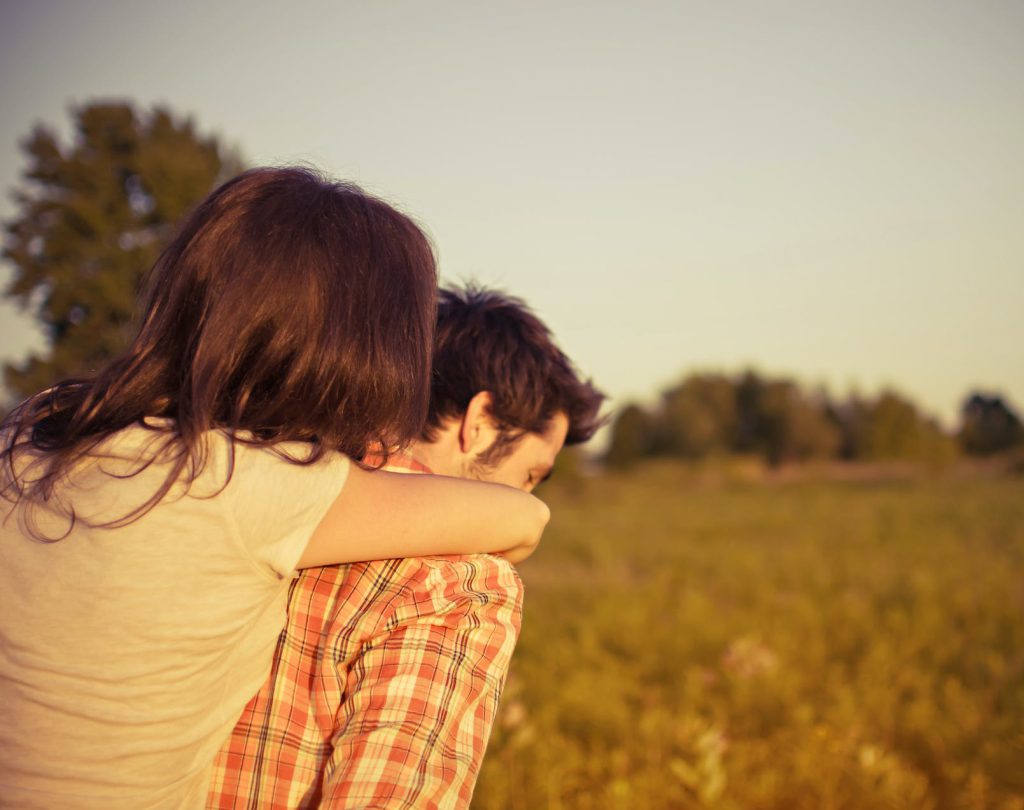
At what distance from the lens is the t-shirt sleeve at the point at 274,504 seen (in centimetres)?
110

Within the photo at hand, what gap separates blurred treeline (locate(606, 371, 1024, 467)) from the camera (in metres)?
43.0

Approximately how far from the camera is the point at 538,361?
1.99 metres

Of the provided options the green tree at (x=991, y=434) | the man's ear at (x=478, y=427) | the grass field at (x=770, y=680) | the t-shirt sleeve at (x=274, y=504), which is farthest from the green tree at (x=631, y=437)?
the t-shirt sleeve at (x=274, y=504)

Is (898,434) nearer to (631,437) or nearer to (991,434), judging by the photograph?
(991,434)

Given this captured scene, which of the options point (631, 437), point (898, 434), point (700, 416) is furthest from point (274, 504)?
point (700, 416)

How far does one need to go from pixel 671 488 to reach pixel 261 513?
31530 millimetres

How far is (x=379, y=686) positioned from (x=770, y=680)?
167 inches

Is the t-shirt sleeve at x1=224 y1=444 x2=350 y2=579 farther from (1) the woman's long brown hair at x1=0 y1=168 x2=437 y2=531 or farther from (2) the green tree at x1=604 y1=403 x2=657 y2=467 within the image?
(2) the green tree at x1=604 y1=403 x2=657 y2=467

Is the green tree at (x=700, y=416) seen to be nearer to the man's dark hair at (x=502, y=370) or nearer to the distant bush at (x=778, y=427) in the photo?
the distant bush at (x=778, y=427)

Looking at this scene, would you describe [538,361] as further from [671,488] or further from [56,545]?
[671,488]

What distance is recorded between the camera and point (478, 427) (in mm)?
1887

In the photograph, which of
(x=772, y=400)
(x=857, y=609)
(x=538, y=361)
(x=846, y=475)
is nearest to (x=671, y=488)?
(x=846, y=475)

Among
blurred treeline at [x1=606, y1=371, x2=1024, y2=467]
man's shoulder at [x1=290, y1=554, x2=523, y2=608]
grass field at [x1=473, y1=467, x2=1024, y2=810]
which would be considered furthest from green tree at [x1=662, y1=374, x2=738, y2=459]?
man's shoulder at [x1=290, y1=554, x2=523, y2=608]

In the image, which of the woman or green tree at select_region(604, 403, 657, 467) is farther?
green tree at select_region(604, 403, 657, 467)
